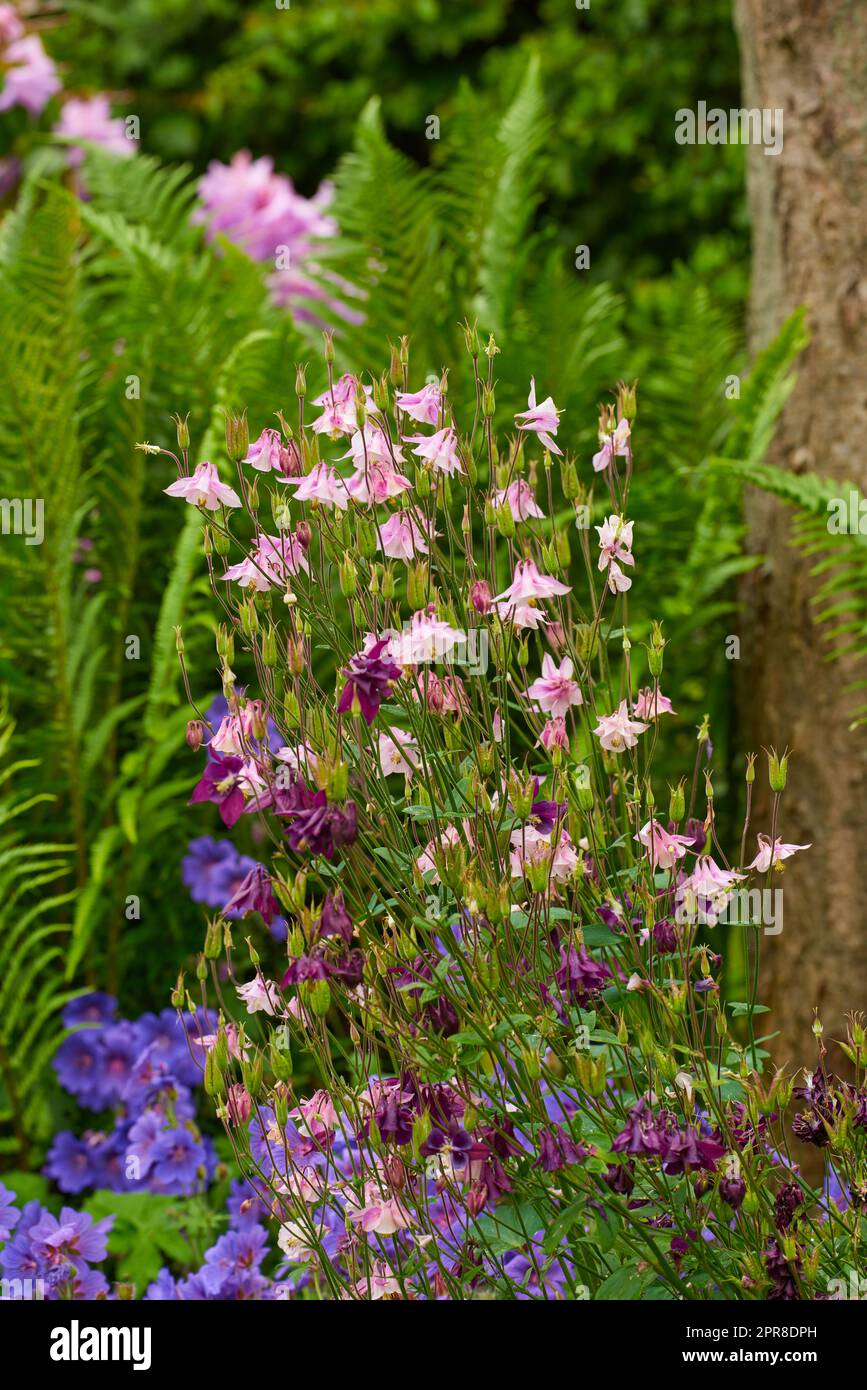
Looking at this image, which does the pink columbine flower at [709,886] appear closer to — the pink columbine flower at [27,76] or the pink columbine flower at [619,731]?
the pink columbine flower at [619,731]

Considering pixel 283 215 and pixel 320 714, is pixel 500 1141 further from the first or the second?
pixel 283 215

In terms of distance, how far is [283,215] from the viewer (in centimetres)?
407

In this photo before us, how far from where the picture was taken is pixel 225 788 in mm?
1506

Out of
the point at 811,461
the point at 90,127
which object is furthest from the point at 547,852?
the point at 90,127

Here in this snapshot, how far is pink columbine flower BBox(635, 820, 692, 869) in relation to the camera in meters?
1.53

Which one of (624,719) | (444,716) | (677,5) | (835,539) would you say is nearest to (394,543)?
(444,716)

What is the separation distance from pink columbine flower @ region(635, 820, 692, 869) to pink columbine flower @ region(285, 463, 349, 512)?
47 centimetres

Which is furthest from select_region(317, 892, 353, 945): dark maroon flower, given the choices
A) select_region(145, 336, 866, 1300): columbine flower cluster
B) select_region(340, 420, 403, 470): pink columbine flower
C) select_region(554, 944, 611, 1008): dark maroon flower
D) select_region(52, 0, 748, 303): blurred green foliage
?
select_region(52, 0, 748, 303): blurred green foliage

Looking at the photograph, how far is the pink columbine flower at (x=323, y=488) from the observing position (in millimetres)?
1502

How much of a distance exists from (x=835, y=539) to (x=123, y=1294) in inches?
70.9

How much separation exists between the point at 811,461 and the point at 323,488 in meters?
1.83

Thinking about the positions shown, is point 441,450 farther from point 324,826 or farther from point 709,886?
point 709,886

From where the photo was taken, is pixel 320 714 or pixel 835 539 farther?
pixel 835 539

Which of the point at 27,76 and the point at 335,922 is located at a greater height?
the point at 27,76
